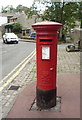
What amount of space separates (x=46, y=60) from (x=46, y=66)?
133 mm

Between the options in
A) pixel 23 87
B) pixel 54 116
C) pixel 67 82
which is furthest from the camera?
pixel 67 82

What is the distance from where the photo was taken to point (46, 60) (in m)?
4.41

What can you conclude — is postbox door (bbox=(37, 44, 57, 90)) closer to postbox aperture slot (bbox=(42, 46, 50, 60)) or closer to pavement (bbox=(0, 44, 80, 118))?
postbox aperture slot (bbox=(42, 46, 50, 60))

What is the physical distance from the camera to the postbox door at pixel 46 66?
4.40m

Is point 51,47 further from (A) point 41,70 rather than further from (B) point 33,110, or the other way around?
(B) point 33,110

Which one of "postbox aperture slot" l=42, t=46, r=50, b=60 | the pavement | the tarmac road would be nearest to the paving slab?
the pavement

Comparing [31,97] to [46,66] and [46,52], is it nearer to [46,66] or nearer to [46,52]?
[46,66]

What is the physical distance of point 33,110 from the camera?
4.49 metres

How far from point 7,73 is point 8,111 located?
3914mm

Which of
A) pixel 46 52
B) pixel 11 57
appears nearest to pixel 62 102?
pixel 46 52

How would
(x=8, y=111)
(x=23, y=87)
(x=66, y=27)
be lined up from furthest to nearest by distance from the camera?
(x=66, y=27) → (x=23, y=87) → (x=8, y=111)

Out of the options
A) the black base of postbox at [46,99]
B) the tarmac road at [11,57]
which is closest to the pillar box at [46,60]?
the black base of postbox at [46,99]

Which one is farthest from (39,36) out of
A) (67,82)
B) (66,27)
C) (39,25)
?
(66,27)

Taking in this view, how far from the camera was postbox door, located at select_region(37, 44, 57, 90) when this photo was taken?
4.40 meters
